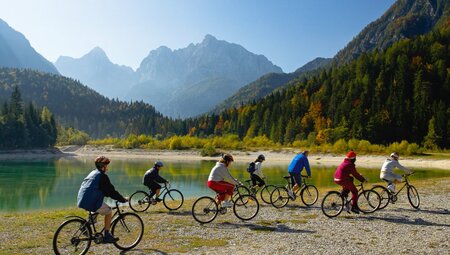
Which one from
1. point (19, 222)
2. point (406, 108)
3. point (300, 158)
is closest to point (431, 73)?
point (406, 108)

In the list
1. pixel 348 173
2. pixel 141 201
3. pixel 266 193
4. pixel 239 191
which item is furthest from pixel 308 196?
pixel 141 201

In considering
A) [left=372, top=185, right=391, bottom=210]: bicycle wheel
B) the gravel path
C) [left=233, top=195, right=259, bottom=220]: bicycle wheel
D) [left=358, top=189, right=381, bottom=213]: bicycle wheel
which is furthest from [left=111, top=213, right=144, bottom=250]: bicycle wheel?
[left=372, top=185, right=391, bottom=210]: bicycle wheel

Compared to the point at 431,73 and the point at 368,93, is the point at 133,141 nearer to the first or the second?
the point at 368,93

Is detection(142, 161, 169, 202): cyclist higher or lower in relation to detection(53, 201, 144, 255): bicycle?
higher

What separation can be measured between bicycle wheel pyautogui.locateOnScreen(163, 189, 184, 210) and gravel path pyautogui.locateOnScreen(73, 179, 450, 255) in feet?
2.72

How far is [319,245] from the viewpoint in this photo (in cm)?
1234

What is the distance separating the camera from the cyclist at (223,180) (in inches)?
597

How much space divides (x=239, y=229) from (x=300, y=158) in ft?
22.1

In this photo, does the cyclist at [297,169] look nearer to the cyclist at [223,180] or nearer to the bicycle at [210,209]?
the bicycle at [210,209]

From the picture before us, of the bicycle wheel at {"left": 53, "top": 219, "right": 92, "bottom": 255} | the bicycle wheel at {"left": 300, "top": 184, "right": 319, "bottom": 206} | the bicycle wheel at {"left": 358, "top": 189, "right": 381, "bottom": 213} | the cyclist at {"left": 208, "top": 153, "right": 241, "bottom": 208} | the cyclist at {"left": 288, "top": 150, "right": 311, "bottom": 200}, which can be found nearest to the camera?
the bicycle wheel at {"left": 53, "top": 219, "right": 92, "bottom": 255}

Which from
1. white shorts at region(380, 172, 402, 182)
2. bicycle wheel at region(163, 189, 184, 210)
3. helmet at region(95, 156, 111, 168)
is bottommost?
bicycle wheel at region(163, 189, 184, 210)

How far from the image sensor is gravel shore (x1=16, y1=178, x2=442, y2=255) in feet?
39.0

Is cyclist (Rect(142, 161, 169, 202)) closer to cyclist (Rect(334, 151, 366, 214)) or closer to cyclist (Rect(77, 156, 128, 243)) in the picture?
cyclist (Rect(77, 156, 128, 243))

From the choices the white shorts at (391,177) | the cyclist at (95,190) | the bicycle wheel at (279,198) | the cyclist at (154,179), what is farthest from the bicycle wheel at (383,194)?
the cyclist at (95,190)
